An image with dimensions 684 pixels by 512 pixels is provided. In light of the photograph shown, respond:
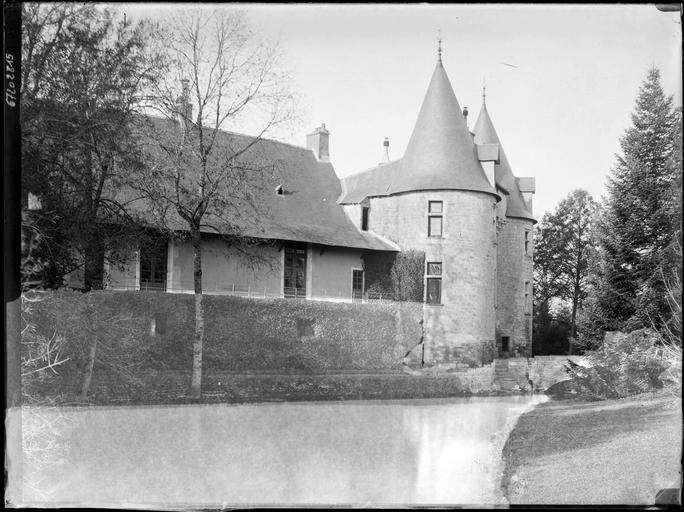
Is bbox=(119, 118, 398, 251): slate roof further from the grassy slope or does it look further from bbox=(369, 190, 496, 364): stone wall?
the grassy slope

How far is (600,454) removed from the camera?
6.40 m

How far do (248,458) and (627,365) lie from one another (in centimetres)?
503

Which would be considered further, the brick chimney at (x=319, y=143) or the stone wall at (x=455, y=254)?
the stone wall at (x=455, y=254)

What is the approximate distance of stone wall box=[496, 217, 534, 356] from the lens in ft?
43.4

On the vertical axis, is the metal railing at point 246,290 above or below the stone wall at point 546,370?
above

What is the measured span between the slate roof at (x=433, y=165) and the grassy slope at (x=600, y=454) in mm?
7290

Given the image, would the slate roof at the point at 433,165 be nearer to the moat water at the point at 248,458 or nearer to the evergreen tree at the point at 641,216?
the moat water at the point at 248,458

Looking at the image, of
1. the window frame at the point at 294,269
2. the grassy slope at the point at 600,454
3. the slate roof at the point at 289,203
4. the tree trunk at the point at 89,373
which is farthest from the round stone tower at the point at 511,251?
the tree trunk at the point at 89,373

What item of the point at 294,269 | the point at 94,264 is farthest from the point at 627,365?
the point at 294,269

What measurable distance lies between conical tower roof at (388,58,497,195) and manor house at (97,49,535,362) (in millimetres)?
33

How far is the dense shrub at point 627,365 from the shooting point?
6594 millimetres

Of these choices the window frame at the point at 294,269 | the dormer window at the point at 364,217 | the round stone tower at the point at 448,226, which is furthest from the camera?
the round stone tower at the point at 448,226

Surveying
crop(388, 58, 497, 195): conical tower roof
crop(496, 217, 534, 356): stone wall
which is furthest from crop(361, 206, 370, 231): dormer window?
crop(496, 217, 534, 356): stone wall

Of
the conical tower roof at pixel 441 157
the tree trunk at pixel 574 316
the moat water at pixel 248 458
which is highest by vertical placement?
the conical tower roof at pixel 441 157
